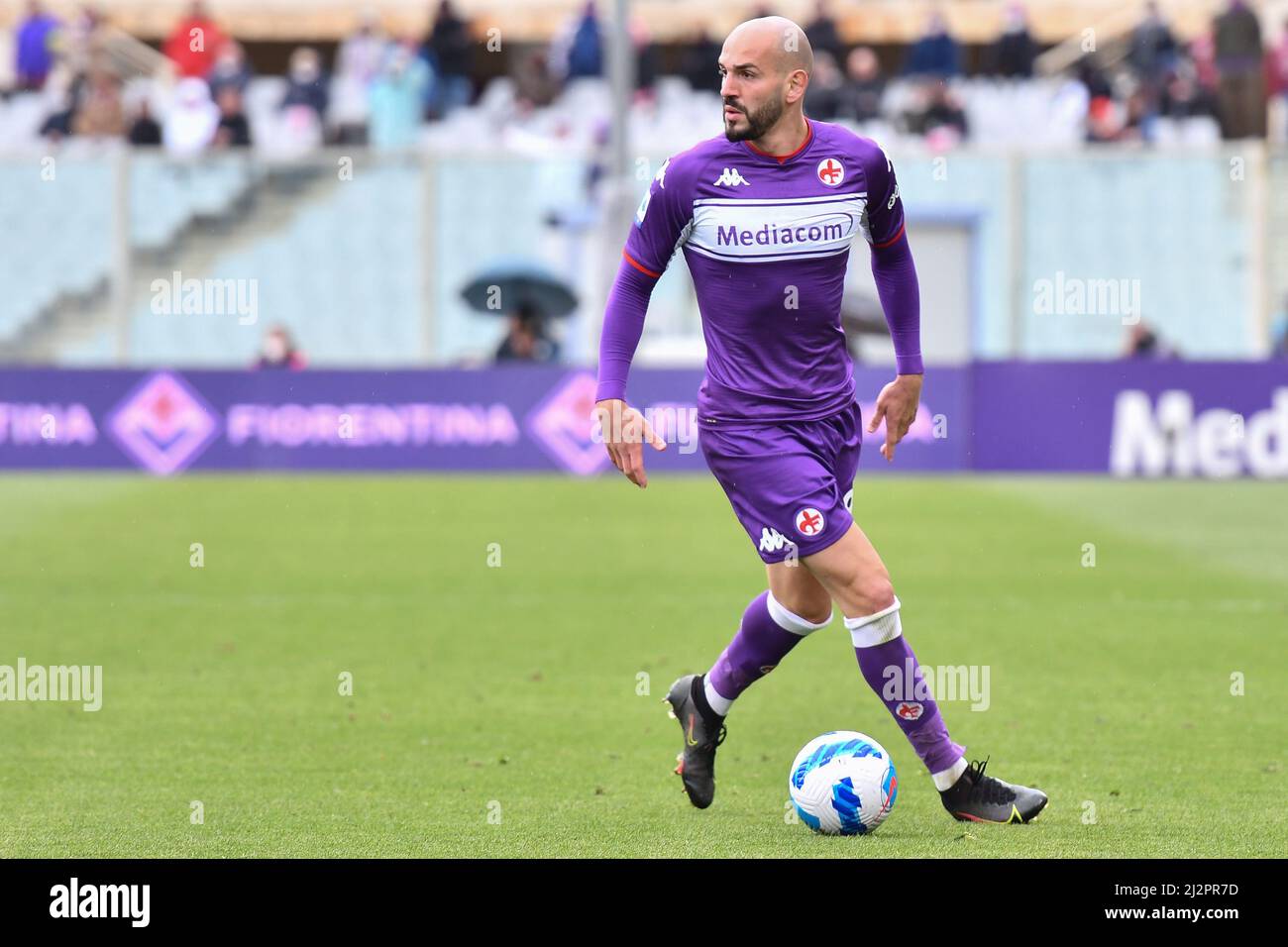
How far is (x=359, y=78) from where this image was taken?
2878 cm

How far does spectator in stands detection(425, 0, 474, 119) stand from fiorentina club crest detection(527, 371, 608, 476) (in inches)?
339

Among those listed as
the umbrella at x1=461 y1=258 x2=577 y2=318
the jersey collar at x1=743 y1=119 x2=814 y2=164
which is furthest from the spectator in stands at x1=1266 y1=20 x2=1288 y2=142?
the jersey collar at x1=743 y1=119 x2=814 y2=164

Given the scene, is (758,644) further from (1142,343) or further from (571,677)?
(1142,343)

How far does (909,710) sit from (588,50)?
76.7 feet

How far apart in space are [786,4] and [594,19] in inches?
184

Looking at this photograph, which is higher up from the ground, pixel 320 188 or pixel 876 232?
pixel 320 188

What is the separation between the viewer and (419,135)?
28031mm

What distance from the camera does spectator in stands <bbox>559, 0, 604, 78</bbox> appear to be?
94.2 feet

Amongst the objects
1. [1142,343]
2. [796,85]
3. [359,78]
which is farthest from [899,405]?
[359,78]

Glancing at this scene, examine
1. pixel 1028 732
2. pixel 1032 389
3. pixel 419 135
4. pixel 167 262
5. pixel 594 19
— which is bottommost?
pixel 1028 732

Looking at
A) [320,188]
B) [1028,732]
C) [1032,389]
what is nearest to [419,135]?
[320,188]

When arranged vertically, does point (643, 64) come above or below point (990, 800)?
above

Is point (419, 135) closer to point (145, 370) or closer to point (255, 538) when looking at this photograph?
point (145, 370)

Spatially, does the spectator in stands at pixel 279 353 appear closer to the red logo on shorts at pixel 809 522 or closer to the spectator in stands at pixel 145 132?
the spectator in stands at pixel 145 132
